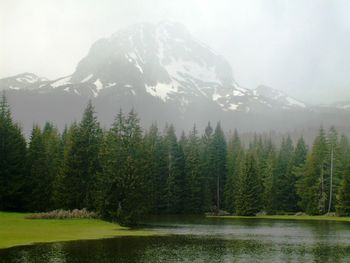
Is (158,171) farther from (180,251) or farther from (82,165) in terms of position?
(180,251)

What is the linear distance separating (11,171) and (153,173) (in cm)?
3858

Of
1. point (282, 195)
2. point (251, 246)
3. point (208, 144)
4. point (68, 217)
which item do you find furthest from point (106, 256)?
point (208, 144)

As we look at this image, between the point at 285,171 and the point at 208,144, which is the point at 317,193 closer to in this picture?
the point at 285,171

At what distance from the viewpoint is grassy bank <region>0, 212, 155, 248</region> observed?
1464 inches

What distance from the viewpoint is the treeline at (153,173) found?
204 ft

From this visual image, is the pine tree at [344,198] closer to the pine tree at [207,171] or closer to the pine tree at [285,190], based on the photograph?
the pine tree at [285,190]

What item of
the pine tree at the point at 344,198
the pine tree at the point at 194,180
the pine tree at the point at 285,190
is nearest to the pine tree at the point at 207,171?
the pine tree at the point at 194,180

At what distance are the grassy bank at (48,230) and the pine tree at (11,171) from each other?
16.2m

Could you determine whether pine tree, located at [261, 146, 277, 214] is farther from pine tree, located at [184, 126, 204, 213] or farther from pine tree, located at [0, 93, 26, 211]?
pine tree, located at [0, 93, 26, 211]

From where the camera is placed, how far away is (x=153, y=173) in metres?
104

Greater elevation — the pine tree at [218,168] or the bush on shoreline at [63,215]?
the pine tree at [218,168]

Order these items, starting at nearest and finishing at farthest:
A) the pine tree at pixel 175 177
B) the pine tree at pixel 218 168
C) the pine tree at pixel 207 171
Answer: the pine tree at pixel 175 177 → the pine tree at pixel 207 171 → the pine tree at pixel 218 168

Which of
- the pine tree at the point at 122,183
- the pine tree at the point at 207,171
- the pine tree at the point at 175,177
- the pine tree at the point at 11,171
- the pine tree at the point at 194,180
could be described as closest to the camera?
the pine tree at the point at 122,183

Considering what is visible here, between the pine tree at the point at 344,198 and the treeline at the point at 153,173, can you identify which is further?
the pine tree at the point at 344,198
